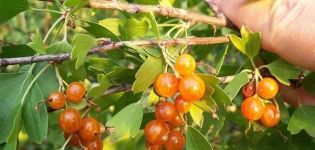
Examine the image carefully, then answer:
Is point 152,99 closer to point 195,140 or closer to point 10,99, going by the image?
point 195,140

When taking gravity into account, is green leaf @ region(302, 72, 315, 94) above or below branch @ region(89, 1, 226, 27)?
below

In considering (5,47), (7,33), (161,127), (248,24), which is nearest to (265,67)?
(248,24)

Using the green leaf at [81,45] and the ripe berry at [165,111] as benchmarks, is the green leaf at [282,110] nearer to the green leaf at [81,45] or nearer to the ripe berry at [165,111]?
the ripe berry at [165,111]

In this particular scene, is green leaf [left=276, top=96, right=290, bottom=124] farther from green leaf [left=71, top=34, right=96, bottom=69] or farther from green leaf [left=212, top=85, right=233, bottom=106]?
green leaf [left=71, top=34, right=96, bottom=69]

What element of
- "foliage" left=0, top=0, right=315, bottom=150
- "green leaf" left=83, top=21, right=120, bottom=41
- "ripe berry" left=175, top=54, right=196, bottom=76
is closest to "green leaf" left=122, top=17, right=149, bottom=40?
"foliage" left=0, top=0, right=315, bottom=150

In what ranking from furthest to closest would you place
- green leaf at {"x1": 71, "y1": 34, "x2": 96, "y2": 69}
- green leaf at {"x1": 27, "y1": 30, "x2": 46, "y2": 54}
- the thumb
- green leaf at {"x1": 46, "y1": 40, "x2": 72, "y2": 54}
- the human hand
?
the thumb < the human hand < green leaf at {"x1": 46, "y1": 40, "x2": 72, "y2": 54} < green leaf at {"x1": 27, "y1": 30, "x2": 46, "y2": 54} < green leaf at {"x1": 71, "y1": 34, "x2": 96, "y2": 69}

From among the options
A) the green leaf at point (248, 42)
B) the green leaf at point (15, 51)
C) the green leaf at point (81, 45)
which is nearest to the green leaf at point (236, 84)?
the green leaf at point (248, 42)
